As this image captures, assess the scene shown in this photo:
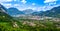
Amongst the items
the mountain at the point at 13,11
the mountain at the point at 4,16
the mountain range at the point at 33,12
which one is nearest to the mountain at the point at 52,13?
the mountain range at the point at 33,12

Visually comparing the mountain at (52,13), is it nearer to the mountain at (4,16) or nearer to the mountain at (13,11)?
the mountain at (13,11)

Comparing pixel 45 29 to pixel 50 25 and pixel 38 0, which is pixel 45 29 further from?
pixel 38 0

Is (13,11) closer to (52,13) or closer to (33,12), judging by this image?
(33,12)

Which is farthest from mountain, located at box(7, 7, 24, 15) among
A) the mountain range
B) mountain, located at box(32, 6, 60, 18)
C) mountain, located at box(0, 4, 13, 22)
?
mountain, located at box(32, 6, 60, 18)

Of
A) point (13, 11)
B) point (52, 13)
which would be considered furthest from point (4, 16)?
point (52, 13)

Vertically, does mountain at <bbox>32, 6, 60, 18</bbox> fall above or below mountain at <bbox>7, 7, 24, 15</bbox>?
below

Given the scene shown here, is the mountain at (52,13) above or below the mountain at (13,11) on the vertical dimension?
below

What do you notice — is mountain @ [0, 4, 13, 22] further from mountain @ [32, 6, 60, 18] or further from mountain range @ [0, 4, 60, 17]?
mountain @ [32, 6, 60, 18]

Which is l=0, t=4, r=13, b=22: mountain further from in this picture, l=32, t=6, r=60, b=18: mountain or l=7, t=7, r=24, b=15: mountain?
l=32, t=6, r=60, b=18: mountain

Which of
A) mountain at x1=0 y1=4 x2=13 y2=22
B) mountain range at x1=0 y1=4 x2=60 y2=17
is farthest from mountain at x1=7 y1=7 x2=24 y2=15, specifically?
mountain at x1=0 y1=4 x2=13 y2=22

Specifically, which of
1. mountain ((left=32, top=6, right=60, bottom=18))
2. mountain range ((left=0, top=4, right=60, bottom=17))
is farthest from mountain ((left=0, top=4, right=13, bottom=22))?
mountain ((left=32, top=6, right=60, bottom=18))

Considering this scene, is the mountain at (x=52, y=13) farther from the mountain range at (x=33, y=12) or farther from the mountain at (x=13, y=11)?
the mountain at (x=13, y=11)

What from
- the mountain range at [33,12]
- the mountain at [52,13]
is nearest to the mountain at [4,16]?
the mountain range at [33,12]
